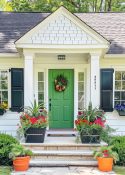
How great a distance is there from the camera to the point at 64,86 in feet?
38.1

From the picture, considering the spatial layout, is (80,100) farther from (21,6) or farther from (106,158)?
(21,6)

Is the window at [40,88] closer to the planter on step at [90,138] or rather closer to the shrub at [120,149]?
the planter on step at [90,138]

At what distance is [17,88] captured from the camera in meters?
Result: 10.7

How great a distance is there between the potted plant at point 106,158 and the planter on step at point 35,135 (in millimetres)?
1724

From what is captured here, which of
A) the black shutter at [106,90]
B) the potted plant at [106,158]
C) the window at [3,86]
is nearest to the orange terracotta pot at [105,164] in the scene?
the potted plant at [106,158]

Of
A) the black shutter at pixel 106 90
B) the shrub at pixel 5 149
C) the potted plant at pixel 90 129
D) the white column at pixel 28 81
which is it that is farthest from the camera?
the black shutter at pixel 106 90

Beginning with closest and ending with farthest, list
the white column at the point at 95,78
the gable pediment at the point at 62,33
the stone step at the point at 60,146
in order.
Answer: the stone step at the point at 60,146 → the gable pediment at the point at 62,33 → the white column at the point at 95,78

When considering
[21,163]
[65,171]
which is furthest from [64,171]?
[21,163]

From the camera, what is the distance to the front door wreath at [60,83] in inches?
456

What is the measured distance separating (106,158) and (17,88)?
407cm

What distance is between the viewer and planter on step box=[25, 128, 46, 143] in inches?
357

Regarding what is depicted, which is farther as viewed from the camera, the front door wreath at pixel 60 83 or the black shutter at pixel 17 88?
the front door wreath at pixel 60 83

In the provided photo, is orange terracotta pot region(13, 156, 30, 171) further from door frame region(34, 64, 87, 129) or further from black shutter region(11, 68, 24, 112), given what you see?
door frame region(34, 64, 87, 129)

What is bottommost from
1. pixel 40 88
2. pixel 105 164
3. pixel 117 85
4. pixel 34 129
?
pixel 105 164
